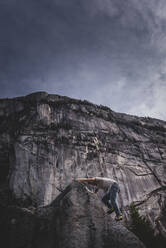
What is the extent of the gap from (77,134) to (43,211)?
67.0ft

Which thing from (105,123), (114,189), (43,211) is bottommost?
(43,211)

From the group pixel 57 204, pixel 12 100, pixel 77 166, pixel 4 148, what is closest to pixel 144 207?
pixel 77 166

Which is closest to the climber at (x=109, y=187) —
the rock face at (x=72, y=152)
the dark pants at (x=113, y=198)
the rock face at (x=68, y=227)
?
the dark pants at (x=113, y=198)

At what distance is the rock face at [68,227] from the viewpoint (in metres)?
6.11

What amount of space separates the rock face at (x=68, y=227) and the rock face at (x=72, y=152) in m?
13.9

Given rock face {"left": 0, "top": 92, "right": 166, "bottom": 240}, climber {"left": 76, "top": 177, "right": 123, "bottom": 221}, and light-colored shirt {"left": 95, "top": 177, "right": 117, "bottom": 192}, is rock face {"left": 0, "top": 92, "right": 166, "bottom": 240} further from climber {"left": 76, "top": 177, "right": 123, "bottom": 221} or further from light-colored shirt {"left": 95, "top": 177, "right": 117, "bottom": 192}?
light-colored shirt {"left": 95, "top": 177, "right": 117, "bottom": 192}

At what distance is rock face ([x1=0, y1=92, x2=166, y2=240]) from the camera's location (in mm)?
22636

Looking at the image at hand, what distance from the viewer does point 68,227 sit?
633 centimetres

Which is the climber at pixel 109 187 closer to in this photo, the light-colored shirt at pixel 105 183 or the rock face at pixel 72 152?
the light-colored shirt at pixel 105 183

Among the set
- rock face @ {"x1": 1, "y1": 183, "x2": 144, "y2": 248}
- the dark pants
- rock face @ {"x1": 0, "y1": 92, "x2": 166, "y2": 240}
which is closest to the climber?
the dark pants

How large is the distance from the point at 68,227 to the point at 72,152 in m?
19.3

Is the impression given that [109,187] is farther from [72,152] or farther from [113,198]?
[72,152]

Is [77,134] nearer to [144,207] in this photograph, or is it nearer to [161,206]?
[144,207]

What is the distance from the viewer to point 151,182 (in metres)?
27.6
